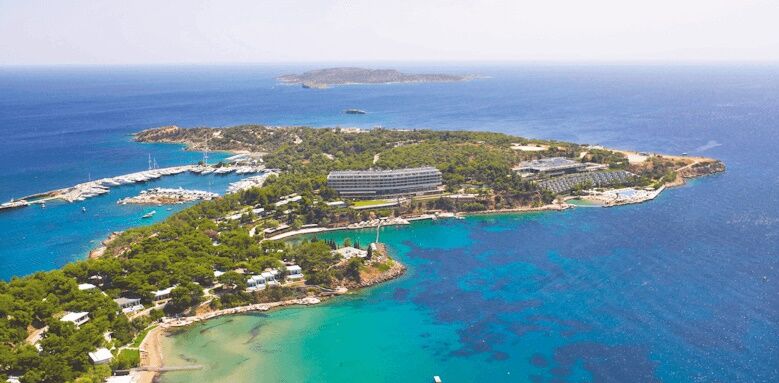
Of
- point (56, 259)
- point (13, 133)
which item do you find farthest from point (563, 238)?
point (13, 133)

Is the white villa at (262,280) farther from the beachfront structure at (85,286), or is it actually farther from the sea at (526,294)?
the beachfront structure at (85,286)

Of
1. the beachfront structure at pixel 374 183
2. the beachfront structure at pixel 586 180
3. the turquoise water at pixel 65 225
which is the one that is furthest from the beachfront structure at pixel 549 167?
the turquoise water at pixel 65 225

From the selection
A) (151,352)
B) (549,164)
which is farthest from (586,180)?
(151,352)

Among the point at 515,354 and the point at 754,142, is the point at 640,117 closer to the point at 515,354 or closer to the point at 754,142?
the point at 754,142

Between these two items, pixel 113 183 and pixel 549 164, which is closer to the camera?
pixel 549 164

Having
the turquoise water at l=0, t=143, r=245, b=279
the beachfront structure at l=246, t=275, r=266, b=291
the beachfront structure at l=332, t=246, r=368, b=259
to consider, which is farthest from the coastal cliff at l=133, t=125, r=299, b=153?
the beachfront structure at l=246, t=275, r=266, b=291

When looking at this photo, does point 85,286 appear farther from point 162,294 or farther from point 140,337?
point 140,337
